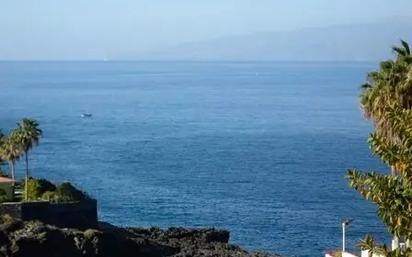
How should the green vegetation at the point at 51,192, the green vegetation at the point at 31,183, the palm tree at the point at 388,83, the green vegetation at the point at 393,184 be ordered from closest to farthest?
the green vegetation at the point at 393,184, the palm tree at the point at 388,83, the green vegetation at the point at 51,192, the green vegetation at the point at 31,183

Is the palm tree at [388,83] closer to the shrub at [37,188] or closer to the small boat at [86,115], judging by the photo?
the shrub at [37,188]

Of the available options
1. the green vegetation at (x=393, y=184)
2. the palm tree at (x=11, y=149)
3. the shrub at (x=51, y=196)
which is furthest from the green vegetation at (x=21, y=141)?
the green vegetation at (x=393, y=184)

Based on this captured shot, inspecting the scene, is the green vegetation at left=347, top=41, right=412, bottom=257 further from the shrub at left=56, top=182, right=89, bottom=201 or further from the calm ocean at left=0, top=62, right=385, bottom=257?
the calm ocean at left=0, top=62, right=385, bottom=257

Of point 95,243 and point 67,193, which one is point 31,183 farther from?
point 95,243

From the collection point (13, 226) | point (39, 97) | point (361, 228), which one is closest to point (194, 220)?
point (361, 228)

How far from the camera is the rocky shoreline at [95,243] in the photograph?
42.1 metres

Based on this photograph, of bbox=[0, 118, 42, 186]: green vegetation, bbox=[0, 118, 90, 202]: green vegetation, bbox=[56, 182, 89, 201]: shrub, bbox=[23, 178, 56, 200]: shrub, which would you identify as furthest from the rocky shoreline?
bbox=[0, 118, 42, 186]: green vegetation

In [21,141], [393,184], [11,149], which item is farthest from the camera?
[11,149]

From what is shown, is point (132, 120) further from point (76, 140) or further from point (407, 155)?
point (407, 155)

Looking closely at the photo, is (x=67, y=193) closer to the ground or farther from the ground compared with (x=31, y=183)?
closer to the ground

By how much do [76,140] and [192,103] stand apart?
220 ft

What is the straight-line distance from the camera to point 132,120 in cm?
14162

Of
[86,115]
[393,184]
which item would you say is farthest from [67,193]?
[86,115]

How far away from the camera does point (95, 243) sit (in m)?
43.9
